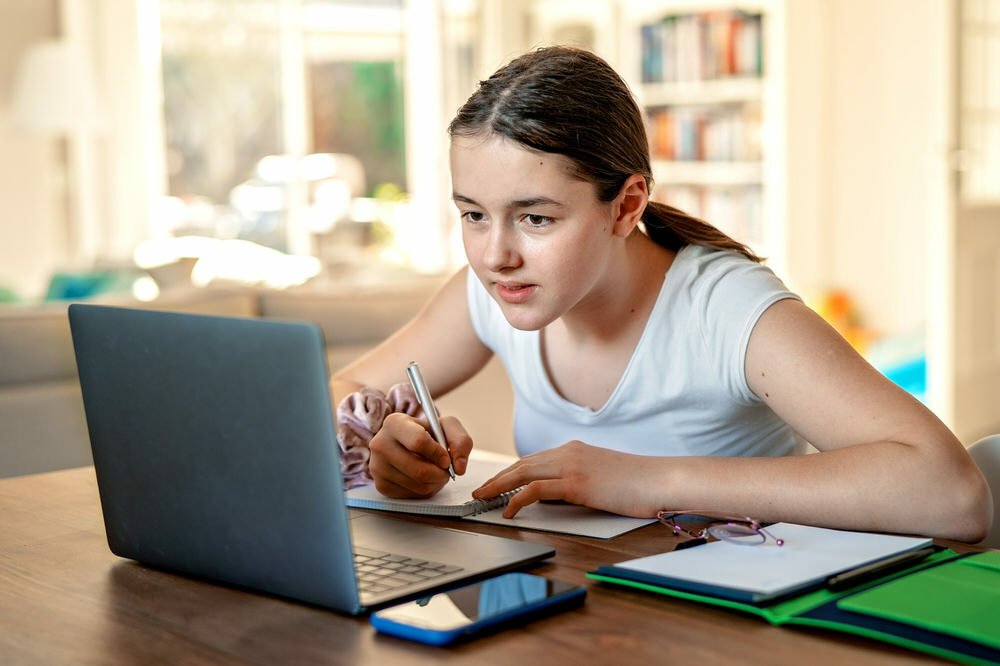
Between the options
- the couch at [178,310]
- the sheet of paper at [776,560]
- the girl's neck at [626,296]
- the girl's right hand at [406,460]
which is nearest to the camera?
the sheet of paper at [776,560]

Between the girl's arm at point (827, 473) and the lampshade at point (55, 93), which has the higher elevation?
the lampshade at point (55, 93)

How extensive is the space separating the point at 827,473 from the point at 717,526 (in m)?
0.17

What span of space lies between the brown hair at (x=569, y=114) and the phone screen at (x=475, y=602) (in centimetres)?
53

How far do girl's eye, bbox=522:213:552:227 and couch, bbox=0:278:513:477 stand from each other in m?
1.55

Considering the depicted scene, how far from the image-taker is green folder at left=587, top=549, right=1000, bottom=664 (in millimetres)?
742

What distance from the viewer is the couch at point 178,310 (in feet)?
8.05

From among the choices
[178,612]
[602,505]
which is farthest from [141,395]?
[602,505]

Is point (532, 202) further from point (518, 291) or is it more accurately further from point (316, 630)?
point (316, 630)

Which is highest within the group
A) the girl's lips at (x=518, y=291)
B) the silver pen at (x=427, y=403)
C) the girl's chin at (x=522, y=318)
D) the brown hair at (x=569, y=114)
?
the brown hair at (x=569, y=114)

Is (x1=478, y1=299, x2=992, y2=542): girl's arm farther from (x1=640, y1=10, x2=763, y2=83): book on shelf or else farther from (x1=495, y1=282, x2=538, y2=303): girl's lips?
(x1=640, y1=10, x2=763, y2=83): book on shelf

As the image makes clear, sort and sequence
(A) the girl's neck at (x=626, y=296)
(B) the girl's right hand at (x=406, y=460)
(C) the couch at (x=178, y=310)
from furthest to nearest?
(C) the couch at (x=178, y=310) → (A) the girl's neck at (x=626, y=296) → (B) the girl's right hand at (x=406, y=460)

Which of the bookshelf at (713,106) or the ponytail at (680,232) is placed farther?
the bookshelf at (713,106)

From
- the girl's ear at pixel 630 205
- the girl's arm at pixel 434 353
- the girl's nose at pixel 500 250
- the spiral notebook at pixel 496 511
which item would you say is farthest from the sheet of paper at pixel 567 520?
the girl's arm at pixel 434 353

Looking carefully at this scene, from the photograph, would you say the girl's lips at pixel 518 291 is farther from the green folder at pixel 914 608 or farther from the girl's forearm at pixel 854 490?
the green folder at pixel 914 608
